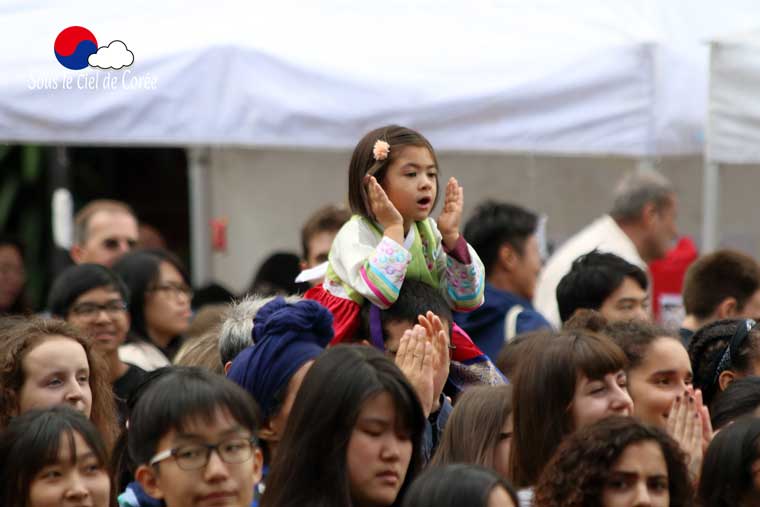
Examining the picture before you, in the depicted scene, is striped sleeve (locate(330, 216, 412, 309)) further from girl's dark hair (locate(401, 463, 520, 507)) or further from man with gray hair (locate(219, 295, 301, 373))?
girl's dark hair (locate(401, 463, 520, 507))

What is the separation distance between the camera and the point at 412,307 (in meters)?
4.51

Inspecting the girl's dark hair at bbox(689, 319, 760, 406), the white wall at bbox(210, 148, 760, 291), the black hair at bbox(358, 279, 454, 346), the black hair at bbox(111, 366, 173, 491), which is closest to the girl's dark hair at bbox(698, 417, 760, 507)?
the black hair at bbox(358, 279, 454, 346)

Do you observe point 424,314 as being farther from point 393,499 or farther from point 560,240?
point 560,240

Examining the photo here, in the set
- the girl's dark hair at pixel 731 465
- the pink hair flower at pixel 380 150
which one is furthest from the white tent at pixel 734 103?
the girl's dark hair at pixel 731 465

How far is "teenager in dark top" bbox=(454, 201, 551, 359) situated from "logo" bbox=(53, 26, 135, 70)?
1795 millimetres

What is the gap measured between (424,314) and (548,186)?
5.40 metres

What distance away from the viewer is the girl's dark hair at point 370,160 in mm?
4688

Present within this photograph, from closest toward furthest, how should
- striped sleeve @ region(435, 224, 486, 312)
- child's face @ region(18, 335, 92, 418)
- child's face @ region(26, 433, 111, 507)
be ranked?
1. child's face @ region(26, 433, 111, 507)
2. child's face @ region(18, 335, 92, 418)
3. striped sleeve @ region(435, 224, 486, 312)

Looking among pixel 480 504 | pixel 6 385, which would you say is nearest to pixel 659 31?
pixel 6 385

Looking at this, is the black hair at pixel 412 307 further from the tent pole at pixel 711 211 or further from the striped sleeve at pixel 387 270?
the tent pole at pixel 711 211

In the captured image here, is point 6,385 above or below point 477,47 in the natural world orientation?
below

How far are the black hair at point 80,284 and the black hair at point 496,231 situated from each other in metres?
1.73

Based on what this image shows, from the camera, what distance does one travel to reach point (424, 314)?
→ 14.7ft

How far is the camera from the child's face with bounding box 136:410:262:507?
3.45m
